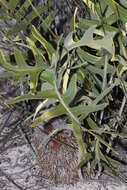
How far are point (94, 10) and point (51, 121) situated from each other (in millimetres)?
362

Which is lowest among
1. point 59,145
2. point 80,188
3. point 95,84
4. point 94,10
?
point 80,188

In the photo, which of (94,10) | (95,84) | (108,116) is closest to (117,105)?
(108,116)

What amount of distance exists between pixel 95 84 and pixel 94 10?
0.17 m

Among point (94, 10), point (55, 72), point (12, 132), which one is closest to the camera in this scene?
point (55, 72)

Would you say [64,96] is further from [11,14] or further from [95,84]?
[11,14]

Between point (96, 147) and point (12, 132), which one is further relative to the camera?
point (12, 132)

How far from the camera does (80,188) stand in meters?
1.13

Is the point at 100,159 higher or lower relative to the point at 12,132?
lower

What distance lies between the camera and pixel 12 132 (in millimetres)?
1310

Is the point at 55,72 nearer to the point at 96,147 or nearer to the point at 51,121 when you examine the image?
the point at 96,147

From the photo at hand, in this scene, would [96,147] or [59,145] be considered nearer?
[96,147]

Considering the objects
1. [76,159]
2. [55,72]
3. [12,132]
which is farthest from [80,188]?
[55,72]

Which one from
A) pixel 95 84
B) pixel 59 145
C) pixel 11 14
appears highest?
pixel 11 14

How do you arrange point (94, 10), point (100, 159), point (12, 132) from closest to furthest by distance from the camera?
1. point (94, 10)
2. point (100, 159)
3. point (12, 132)
